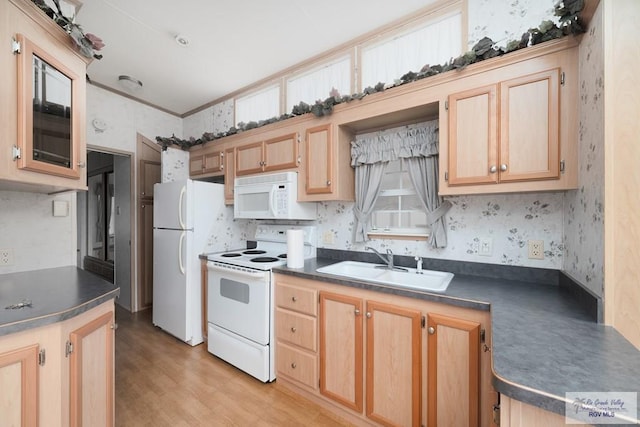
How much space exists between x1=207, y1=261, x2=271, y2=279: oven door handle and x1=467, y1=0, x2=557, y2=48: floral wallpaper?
2335 millimetres

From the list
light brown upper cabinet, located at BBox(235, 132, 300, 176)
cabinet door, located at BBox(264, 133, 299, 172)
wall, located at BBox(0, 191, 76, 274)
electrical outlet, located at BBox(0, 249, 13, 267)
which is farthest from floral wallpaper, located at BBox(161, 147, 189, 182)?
electrical outlet, located at BBox(0, 249, 13, 267)

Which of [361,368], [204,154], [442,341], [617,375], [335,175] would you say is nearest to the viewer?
[617,375]

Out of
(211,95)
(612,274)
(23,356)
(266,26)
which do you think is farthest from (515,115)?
(211,95)

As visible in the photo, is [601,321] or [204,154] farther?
[204,154]

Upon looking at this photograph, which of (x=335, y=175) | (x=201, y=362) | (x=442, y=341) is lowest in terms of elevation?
(x=201, y=362)

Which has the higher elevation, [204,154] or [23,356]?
[204,154]

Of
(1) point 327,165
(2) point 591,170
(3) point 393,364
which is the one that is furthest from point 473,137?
(3) point 393,364

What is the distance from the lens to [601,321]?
992 mm

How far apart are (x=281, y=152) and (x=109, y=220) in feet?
11.8

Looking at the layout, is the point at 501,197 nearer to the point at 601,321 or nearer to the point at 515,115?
the point at 515,115

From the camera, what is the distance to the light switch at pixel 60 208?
186 centimetres

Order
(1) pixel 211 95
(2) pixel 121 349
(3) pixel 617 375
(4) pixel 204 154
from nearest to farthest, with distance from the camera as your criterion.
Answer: (3) pixel 617 375 → (2) pixel 121 349 → (4) pixel 204 154 → (1) pixel 211 95

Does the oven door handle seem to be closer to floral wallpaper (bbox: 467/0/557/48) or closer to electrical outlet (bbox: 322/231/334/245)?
electrical outlet (bbox: 322/231/334/245)

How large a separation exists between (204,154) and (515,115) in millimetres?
3037
